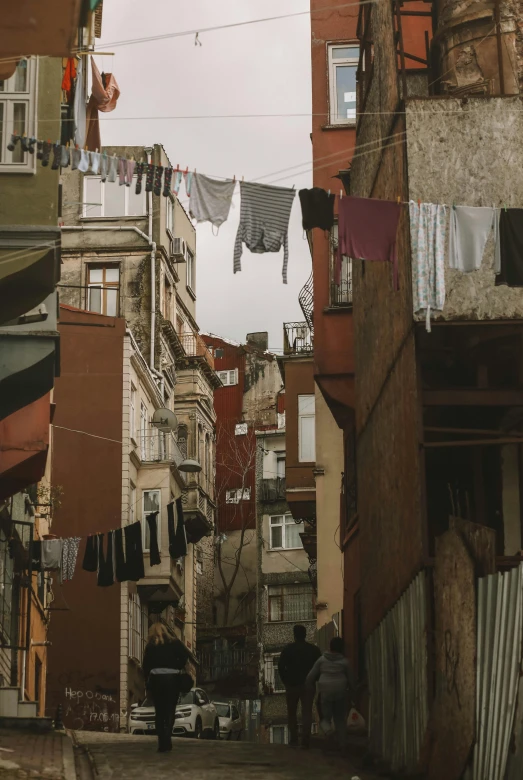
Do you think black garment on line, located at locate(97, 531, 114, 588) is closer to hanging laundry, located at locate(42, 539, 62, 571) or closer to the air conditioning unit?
hanging laundry, located at locate(42, 539, 62, 571)

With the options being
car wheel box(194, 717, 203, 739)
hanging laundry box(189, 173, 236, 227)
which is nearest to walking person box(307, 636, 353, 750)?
hanging laundry box(189, 173, 236, 227)

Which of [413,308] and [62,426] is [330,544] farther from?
[413,308]

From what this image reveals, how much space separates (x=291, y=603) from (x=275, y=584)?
1165 millimetres

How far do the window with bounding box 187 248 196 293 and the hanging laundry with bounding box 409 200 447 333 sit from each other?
4335cm

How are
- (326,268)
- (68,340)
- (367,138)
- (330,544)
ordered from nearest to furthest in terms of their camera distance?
(367,138) → (326,268) → (330,544) → (68,340)

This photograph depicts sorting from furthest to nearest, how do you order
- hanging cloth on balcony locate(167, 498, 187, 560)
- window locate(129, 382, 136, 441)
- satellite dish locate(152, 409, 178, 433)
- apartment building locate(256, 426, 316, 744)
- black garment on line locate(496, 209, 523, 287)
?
apartment building locate(256, 426, 316, 744), satellite dish locate(152, 409, 178, 433), window locate(129, 382, 136, 441), hanging cloth on balcony locate(167, 498, 187, 560), black garment on line locate(496, 209, 523, 287)

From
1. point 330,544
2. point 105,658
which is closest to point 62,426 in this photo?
point 105,658

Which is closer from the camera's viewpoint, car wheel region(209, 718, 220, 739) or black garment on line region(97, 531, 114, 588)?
car wheel region(209, 718, 220, 739)

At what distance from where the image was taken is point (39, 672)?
107ft

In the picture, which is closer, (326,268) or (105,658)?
(326,268)

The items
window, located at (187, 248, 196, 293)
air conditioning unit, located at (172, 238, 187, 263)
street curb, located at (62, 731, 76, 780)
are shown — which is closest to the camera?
street curb, located at (62, 731, 76, 780)

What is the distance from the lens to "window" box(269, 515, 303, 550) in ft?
183

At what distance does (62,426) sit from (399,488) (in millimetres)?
24146

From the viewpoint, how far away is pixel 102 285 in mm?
48750
